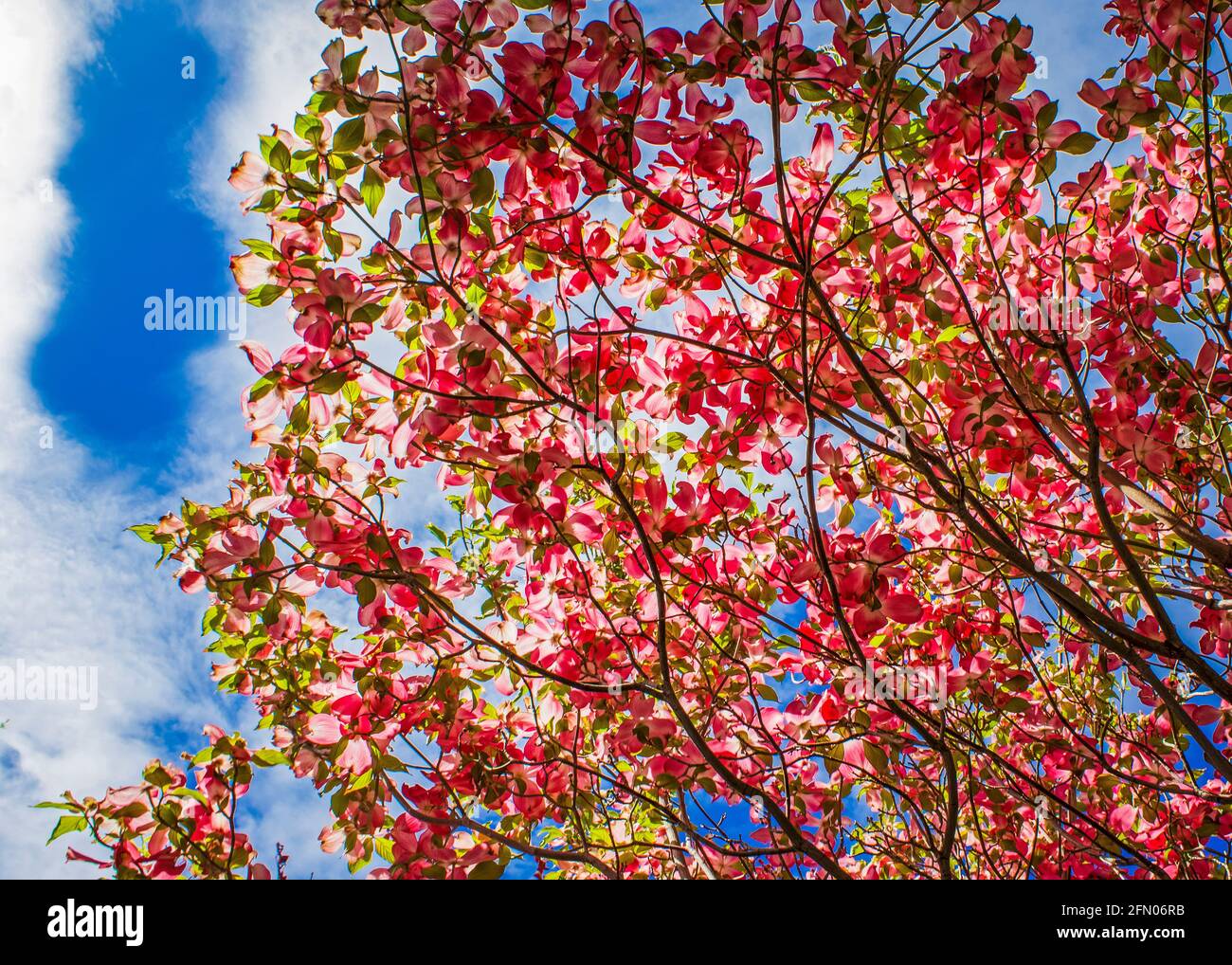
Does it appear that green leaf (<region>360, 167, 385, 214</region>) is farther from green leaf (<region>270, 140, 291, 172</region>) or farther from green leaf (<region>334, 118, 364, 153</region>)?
green leaf (<region>270, 140, 291, 172</region>)

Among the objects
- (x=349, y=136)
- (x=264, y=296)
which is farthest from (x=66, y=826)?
(x=349, y=136)

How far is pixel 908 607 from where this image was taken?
2.11 meters

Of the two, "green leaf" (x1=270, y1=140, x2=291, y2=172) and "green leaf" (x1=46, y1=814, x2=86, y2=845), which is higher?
"green leaf" (x1=270, y1=140, x2=291, y2=172)

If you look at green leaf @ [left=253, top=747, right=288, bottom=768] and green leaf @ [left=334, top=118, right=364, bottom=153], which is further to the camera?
green leaf @ [left=253, top=747, right=288, bottom=768]

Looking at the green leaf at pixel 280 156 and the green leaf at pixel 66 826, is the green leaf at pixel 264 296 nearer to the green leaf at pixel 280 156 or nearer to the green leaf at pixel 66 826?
the green leaf at pixel 280 156

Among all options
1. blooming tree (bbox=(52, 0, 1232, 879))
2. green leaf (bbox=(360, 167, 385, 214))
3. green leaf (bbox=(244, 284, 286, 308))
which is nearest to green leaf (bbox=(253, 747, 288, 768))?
blooming tree (bbox=(52, 0, 1232, 879))

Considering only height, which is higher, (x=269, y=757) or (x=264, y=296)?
(x=264, y=296)

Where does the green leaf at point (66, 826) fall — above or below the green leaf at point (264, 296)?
below

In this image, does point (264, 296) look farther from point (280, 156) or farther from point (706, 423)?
point (706, 423)

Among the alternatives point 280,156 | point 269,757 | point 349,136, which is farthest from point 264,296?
point 269,757

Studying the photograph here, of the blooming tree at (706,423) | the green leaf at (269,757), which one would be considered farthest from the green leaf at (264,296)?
the green leaf at (269,757)
